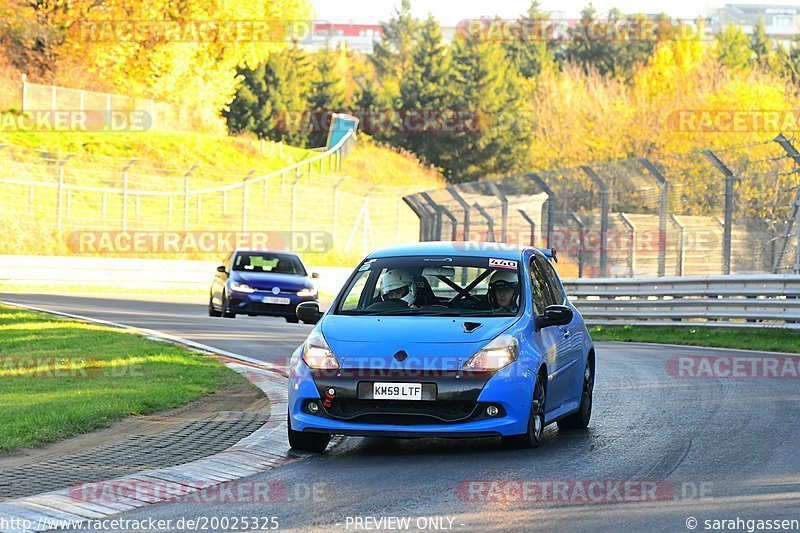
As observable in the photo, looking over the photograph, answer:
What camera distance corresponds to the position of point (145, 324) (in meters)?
21.7

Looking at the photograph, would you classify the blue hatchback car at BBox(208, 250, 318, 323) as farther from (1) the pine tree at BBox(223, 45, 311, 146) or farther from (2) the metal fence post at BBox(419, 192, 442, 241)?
(1) the pine tree at BBox(223, 45, 311, 146)

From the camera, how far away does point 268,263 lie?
26703 mm

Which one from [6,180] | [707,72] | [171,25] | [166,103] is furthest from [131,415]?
[707,72]

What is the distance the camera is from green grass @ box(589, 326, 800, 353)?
19234mm

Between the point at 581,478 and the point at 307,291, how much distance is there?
1772cm

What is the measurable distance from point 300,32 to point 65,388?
48361 millimetres

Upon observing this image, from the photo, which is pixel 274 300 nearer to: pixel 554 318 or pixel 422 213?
pixel 422 213

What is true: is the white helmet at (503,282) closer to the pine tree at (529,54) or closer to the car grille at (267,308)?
the car grille at (267,308)

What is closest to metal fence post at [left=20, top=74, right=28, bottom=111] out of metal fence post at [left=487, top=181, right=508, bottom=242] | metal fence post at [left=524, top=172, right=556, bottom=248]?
metal fence post at [left=487, top=181, right=508, bottom=242]

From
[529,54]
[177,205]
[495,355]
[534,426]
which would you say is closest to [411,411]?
[495,355]

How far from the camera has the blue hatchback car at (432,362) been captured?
880cm

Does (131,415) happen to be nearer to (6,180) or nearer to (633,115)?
(6,180)

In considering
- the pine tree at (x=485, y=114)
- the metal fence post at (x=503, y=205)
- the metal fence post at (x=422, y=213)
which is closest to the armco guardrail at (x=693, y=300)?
the metal fence post at (x=503, y=205)

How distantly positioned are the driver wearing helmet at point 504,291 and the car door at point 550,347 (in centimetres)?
16
